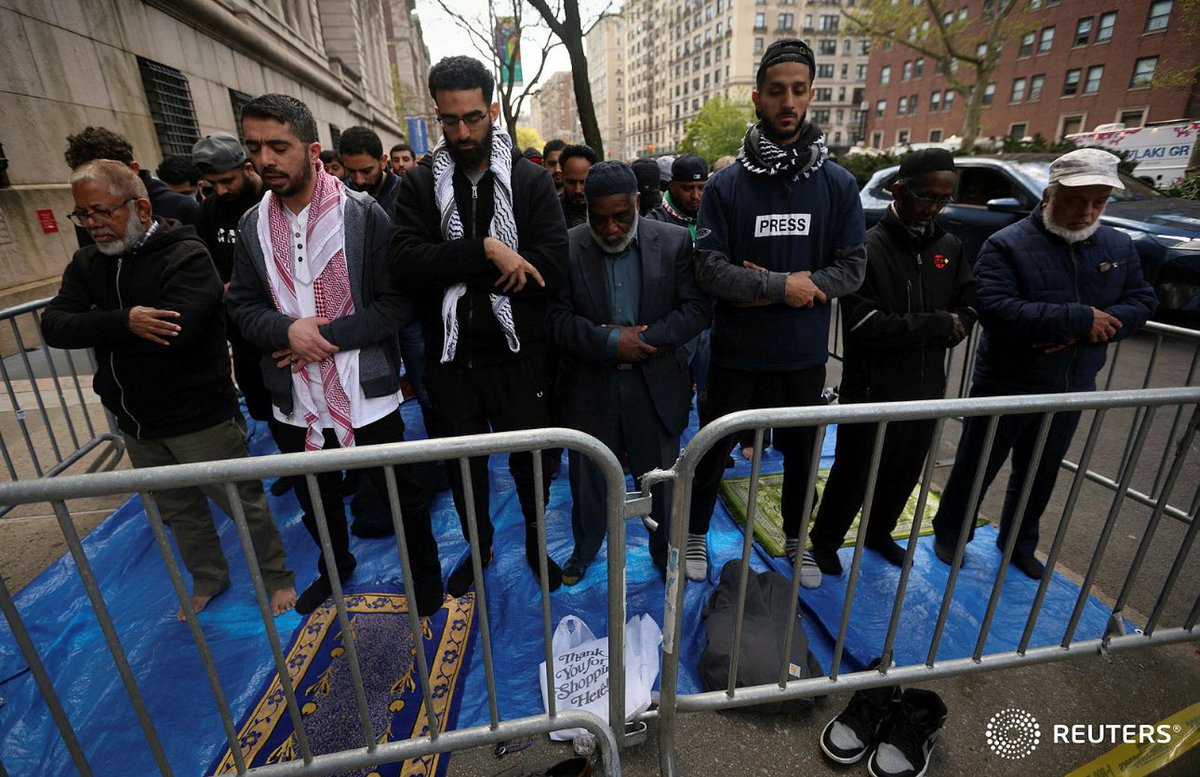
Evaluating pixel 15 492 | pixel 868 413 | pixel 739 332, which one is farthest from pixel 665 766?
pixel 15 492

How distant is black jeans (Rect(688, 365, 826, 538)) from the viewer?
9.02ft

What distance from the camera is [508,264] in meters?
2.42

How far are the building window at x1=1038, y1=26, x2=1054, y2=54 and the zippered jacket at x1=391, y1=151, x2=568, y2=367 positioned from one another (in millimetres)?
45892

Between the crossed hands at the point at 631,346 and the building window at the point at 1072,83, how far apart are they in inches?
1739

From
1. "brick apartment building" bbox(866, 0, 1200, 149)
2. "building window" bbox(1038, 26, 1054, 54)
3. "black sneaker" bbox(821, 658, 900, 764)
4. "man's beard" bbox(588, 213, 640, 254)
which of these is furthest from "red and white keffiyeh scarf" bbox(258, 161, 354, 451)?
"building window" bbox(1038, 26, 1054, 54)

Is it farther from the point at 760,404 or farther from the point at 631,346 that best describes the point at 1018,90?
the point at 631,346

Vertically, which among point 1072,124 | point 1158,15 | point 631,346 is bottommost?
point 631,346

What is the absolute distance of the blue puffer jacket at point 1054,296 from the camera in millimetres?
2709

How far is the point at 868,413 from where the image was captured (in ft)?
5.64

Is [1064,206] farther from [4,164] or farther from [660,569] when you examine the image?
[4,164]

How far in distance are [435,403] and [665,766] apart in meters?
1.80

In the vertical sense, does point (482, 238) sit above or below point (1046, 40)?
below

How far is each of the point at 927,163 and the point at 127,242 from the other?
3.54m

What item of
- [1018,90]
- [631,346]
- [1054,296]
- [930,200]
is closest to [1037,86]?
[1018,90]
